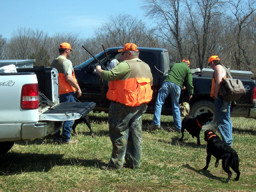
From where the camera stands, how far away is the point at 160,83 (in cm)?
845

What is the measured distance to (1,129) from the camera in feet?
13.6

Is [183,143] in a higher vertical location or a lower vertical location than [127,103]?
lower

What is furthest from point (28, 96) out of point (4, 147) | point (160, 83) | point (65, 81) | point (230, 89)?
point (160, 83)

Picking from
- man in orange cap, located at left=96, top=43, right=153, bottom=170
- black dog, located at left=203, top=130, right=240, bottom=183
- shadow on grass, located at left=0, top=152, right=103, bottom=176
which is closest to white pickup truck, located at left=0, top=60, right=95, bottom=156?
shadow on grass, located at left=0, top=152, right=103, bottom=176

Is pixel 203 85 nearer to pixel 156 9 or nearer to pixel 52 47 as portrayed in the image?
pixel 156 9

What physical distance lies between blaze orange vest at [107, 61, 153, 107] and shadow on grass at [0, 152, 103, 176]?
3.72 ft

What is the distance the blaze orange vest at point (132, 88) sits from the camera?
459 cm

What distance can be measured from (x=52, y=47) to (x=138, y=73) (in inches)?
1466

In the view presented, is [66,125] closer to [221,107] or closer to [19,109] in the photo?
[19,109]

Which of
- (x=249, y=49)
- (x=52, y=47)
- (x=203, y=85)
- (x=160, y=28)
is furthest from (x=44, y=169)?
(x=52, y=47)

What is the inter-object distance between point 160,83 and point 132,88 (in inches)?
154

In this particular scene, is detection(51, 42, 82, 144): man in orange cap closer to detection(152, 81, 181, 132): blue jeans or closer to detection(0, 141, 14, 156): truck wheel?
detection(0, 141, 14, 156): truck wheel

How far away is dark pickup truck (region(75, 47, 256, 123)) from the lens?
8.32 metres

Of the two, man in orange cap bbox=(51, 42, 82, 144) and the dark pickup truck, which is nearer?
man in orange cap bbox=(51, 42, 82, 144)
